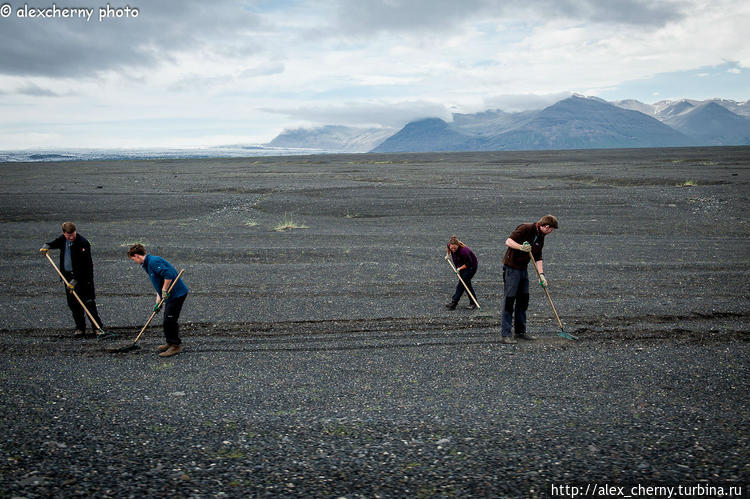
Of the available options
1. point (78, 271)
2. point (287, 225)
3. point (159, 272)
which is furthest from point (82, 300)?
point (287, 225)

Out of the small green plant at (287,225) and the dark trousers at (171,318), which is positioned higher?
the small green plant at (287,225)

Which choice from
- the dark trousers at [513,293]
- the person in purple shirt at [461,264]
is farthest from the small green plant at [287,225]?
the dark trousers at [513,293]

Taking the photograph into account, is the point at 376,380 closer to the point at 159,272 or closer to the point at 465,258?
A: the point at 159,272

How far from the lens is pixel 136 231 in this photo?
81.6 ft

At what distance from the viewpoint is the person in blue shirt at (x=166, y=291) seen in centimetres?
872

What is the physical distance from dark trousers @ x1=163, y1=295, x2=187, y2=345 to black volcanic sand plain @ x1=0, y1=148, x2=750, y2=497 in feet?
1.44

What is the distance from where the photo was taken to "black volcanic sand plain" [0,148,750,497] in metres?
5.50

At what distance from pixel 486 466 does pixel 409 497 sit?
105 centimetres

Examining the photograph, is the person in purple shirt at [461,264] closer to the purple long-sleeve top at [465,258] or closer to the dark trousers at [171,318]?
the purple long-sleeve top at [465,258]

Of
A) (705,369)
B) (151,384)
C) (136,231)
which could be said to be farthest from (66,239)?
(136,231)

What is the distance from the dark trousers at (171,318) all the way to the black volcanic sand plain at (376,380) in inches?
17.3

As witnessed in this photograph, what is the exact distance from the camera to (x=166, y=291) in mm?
Result: 8703

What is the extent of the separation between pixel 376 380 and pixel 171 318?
389 centimetres

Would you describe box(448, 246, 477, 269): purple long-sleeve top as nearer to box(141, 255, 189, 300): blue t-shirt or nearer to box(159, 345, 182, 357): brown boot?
box(141, 255, 189, 300): blue t-shirt
